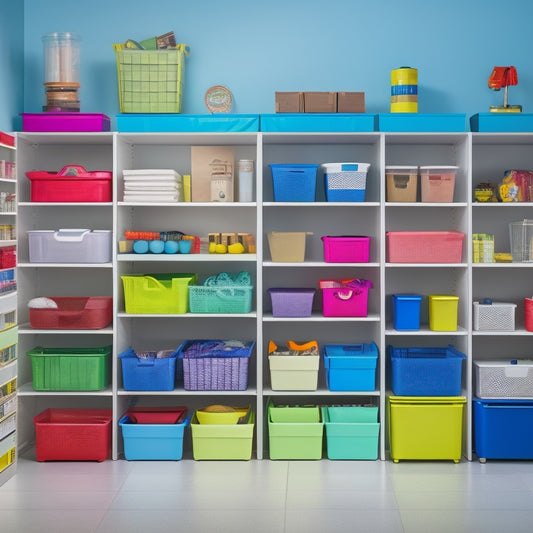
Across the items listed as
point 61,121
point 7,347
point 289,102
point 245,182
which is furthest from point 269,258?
point 7,347

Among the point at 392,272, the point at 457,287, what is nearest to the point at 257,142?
the point at 392,272

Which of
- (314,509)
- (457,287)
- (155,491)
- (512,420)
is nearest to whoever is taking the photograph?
(314,509)

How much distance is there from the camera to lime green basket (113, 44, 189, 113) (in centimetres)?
484

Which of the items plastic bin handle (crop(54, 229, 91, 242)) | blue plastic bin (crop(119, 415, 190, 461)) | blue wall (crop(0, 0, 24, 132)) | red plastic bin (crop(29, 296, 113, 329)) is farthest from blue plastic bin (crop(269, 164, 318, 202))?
blue wall (crop(0, 0, 24, 132))

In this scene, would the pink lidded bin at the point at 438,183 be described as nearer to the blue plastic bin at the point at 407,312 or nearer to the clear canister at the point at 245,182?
the blue plastic bin at the point at 407,312

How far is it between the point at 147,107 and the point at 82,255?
39.7 inches

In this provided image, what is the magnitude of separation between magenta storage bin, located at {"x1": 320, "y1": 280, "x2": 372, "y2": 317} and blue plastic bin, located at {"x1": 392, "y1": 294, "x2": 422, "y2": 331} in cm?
20

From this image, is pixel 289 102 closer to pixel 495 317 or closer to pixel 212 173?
pixel 212 173

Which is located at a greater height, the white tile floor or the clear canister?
the clear canister

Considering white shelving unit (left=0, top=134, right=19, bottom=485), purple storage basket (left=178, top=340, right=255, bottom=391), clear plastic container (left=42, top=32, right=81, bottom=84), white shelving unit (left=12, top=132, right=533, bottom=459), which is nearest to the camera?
white shelving unit (left=0, top=134, right=19, bottom=485)

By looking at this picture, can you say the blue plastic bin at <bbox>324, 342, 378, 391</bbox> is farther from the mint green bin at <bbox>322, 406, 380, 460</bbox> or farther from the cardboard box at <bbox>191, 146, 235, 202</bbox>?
the cardboard box at <bbox>191, 146, 235, 202</bbox>

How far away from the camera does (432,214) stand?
517 centimetres

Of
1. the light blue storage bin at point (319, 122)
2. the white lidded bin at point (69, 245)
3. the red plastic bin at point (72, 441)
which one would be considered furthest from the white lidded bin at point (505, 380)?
the white lidded bin at point (69, 245)

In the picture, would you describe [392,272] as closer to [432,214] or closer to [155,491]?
[432,214]
